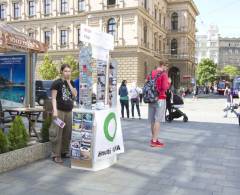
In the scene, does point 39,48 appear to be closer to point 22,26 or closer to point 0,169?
point 0,169

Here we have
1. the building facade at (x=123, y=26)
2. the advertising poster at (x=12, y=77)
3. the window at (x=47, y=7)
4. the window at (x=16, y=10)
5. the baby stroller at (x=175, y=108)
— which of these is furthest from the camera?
the window at (x=16, y=10)

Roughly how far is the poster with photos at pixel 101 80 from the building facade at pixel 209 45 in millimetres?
135880

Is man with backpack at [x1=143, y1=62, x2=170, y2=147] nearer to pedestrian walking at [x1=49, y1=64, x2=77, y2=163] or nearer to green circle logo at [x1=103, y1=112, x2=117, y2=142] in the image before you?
green circle logo at [x1=103, y1=112, x2=117, y2=142]

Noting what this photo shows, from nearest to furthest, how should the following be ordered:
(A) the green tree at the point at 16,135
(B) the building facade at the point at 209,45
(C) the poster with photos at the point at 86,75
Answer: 1. (A) the green tree at the point at 16,135
2. (C) the poster with photos at the point at 86,75
3. (B) the building facade at the point at 209,45

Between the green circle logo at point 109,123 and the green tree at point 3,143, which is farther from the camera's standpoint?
the green circle logo at point 109,123

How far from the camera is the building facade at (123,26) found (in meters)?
46.2

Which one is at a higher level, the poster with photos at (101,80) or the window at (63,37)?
the window at (63,37)

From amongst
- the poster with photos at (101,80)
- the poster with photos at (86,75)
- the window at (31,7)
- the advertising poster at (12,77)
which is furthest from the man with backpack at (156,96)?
the window at (31,7)

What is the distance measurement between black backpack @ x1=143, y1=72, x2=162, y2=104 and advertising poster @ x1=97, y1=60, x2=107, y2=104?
5.04 feet

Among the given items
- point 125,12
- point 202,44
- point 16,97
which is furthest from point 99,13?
point 202,44

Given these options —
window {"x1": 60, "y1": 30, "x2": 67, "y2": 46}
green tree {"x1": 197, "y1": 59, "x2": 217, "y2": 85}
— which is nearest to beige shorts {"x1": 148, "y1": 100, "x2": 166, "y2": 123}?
window {"x1": 60, "y1": 30, "x2": 67, "y2": 46}

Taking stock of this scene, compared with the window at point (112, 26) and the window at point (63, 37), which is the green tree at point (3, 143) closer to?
the window at point (112, 26)

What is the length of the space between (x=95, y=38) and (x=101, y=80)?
887 millimetres

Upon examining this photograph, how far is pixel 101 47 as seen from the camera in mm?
6996
